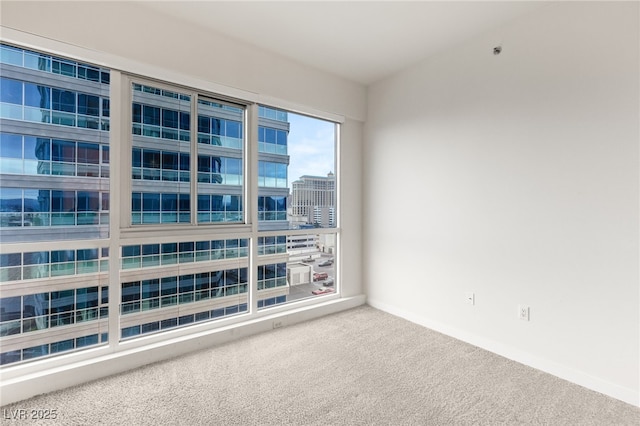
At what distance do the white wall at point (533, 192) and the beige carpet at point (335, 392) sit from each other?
0.30 metres

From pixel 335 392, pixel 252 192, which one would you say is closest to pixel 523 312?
pixel 335 392

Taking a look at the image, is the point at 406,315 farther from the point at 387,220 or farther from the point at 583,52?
the point at 583,52

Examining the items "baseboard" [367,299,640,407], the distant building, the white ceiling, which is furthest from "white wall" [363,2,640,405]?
the distant building

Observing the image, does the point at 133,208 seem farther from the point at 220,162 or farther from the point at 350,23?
the point at 350,23

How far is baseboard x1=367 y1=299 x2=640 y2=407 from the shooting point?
189 centimetres

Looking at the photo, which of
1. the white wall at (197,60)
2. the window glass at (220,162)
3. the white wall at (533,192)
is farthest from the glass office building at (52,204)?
the white wall at (533,192)

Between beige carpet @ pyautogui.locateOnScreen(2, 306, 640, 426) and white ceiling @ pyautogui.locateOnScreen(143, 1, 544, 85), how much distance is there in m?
2.75

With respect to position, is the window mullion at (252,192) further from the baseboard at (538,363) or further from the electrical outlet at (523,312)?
the electrical outlet at (523,312)

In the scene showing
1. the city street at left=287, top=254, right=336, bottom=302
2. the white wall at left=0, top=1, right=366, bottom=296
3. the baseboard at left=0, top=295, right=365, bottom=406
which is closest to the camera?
the baseboard at left=0, top=295, right=365, bottom=406

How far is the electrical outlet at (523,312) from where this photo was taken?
2.32m

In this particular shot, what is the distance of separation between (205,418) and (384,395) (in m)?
1.10

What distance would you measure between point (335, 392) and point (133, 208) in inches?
80.3

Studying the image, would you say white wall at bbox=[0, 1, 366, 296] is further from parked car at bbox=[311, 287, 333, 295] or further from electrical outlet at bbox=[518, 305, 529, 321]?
electrical outlet at bbox=[518, 305, 529, 321]

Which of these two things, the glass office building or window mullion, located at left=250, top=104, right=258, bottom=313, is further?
window mullion, located at left=250, top=104, right=258, bottom=313
